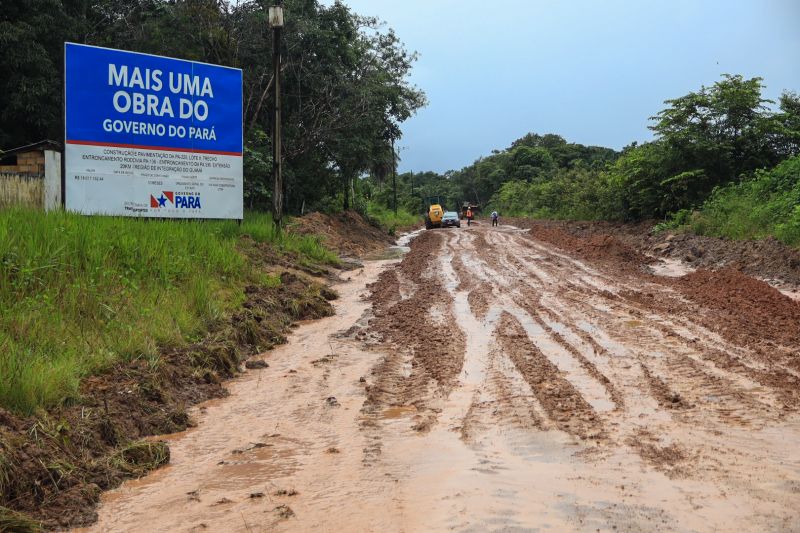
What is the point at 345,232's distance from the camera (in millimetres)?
25141

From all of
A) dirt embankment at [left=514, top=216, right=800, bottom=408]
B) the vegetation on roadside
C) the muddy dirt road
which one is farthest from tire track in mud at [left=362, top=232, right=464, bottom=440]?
the vegetation on roadside

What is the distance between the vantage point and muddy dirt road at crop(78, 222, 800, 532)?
10.7 feet

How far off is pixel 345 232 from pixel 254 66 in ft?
23.5

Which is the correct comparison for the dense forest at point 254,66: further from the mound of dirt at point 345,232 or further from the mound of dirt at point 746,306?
the mound of dirt at point 746,306

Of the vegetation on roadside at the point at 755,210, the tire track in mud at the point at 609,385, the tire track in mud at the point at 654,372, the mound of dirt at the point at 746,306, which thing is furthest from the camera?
the vegetation on roadside at the point at 755,210

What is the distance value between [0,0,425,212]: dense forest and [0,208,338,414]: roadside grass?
8879 mm

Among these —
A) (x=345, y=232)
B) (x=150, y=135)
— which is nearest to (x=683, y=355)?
(x=150, y=135)

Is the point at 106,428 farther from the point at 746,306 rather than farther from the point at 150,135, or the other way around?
the point at 150,135

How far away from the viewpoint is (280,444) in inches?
177

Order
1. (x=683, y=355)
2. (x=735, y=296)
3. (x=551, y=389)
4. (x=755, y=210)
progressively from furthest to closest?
(x=755, y=210) < (x=735, y=296) < (x=683, y=355) < (x=551, y=389)

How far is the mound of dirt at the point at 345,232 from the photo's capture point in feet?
66.1

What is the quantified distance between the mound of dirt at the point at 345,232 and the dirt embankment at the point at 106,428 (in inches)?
459

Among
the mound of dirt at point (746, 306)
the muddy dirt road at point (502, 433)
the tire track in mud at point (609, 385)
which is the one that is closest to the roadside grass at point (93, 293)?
the muddy dirt road at point (502, 433)

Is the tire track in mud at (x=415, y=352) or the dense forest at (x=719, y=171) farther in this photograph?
the dense forest at (x=719, y=171)
